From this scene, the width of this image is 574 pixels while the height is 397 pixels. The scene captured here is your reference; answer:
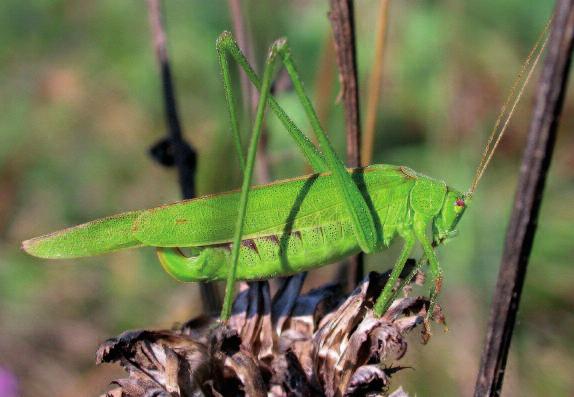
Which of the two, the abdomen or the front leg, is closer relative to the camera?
the front leg

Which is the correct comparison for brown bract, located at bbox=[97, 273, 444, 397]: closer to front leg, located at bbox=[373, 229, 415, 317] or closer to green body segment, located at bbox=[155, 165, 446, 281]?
front leg, located at bbox=[373, 229, 415, 317]

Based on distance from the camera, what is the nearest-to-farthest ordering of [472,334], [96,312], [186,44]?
[472,334] → [96,312] → [186,44]

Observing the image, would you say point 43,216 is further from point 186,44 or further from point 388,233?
point 388,233

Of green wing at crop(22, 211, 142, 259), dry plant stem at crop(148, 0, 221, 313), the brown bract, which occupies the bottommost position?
the brown bract

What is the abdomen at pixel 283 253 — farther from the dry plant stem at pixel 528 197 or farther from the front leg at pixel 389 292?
the dry plant stem at pixel 528 197

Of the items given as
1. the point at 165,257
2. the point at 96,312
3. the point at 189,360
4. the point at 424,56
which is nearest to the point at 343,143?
the point at 424,56

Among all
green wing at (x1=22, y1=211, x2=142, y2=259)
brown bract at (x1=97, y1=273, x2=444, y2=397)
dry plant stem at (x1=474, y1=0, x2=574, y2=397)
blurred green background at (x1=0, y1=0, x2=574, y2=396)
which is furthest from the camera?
blurred green background at (x1=0, y1=0, x2=574, y2=396)

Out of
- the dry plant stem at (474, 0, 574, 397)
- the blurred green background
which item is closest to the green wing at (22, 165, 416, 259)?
the blurred green background
